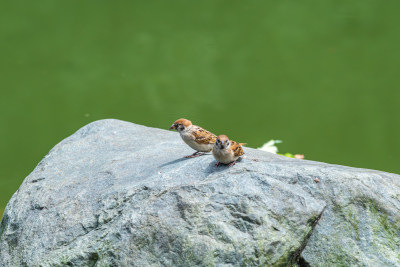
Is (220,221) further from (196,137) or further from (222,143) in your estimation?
(196,137)

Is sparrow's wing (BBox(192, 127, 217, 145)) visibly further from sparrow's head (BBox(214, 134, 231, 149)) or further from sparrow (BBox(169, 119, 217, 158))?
sparrow's head (BBox(214, 134, 231, 149))

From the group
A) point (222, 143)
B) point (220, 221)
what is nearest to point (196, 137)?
point (222, 143)

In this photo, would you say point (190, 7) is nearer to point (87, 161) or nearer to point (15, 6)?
point (15, 6)

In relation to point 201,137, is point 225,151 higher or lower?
lower

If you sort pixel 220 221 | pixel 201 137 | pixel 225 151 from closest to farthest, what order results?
1. pixel 220 221
2. pixel 225 151
3. pixel 201 137

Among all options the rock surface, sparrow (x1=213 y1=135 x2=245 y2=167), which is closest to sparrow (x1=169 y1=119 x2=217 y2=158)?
the rock surface

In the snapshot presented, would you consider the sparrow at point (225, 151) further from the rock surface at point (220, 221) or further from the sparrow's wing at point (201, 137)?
the sparrow's wing at point (201, 137)

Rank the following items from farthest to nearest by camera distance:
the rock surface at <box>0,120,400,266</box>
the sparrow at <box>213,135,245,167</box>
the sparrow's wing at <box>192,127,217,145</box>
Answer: the sparrow's wing at <box>192,127,217,145</box>, the sparrow at <box>213,135,245,167</box>, the rock surface at <box>0,120,400,266</box>

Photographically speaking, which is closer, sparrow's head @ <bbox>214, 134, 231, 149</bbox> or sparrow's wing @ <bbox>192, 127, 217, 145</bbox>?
sparrow's head @ <bbox>214, 134, 231, 149</bbox>

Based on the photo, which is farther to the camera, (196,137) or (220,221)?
(196,137)
